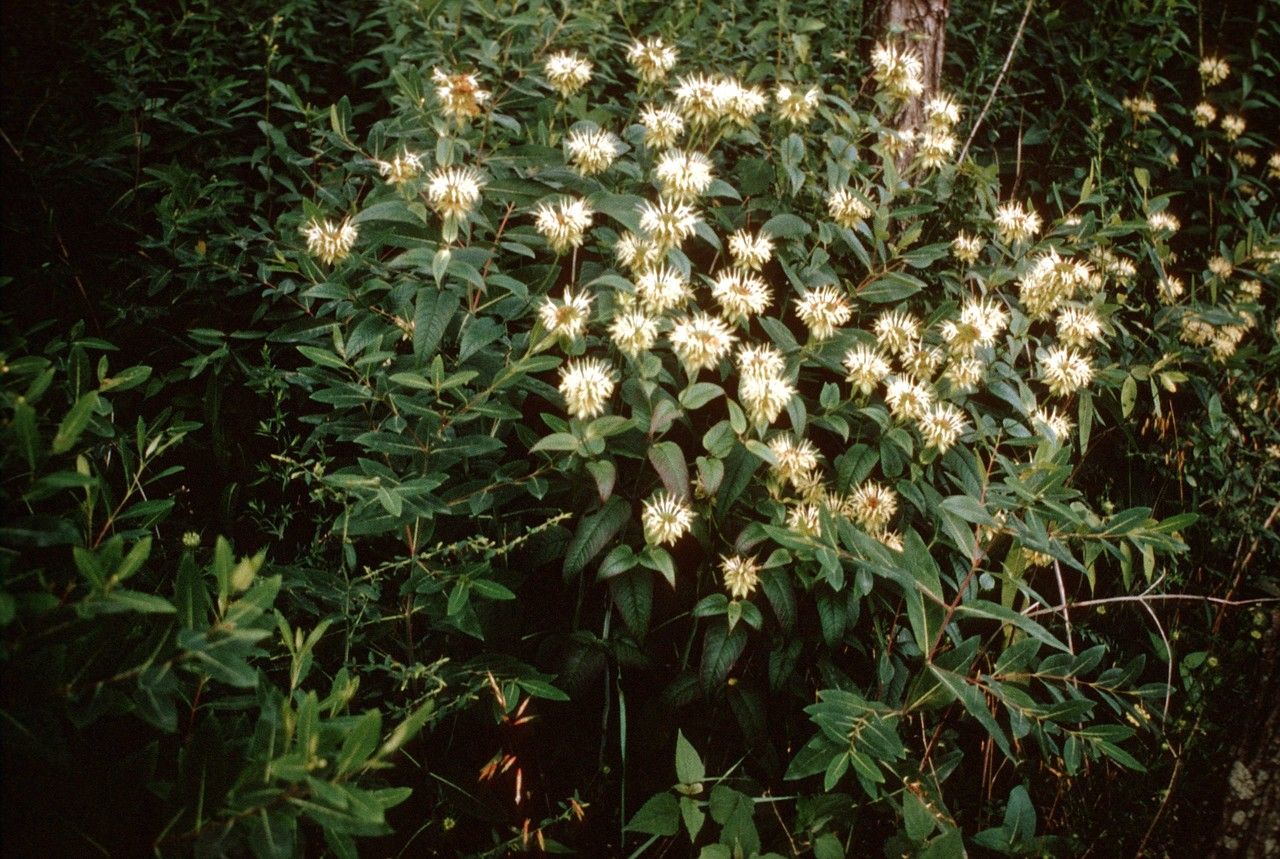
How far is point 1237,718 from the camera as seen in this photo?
1874 millimetres

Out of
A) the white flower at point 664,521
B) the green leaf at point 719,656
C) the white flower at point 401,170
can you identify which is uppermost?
the white flower at point 401,170

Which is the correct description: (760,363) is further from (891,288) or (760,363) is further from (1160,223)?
(1160,223)

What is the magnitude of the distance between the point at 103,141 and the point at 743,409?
6.52 ft

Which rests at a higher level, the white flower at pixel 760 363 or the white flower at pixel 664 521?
the white flower at pixel 760 363

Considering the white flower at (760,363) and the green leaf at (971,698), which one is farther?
the white flower at (760,363)

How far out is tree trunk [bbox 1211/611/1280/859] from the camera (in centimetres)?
140

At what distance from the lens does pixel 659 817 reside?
1397mm

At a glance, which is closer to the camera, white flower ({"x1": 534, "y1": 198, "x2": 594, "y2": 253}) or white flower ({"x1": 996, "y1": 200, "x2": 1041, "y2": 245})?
white flower ({"x1": 534, "y1": 198, "x2": 594, "y2": 253})

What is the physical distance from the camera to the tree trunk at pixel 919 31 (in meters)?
2.36

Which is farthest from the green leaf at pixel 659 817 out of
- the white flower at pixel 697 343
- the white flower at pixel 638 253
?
the white flower at pixel 638 253

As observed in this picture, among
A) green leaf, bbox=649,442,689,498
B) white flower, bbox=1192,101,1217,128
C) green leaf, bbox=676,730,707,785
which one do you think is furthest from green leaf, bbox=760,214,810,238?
white flower, bbox=1192,101,1217,128

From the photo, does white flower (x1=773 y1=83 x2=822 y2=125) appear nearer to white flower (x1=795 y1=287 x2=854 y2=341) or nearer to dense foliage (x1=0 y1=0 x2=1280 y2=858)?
dense foliage (x1=0 y1=0 x2=1280 y2=858)

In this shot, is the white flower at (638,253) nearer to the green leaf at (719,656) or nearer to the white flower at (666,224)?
the white flower at (666,224)

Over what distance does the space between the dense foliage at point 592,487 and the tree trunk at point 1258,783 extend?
0.10 m
